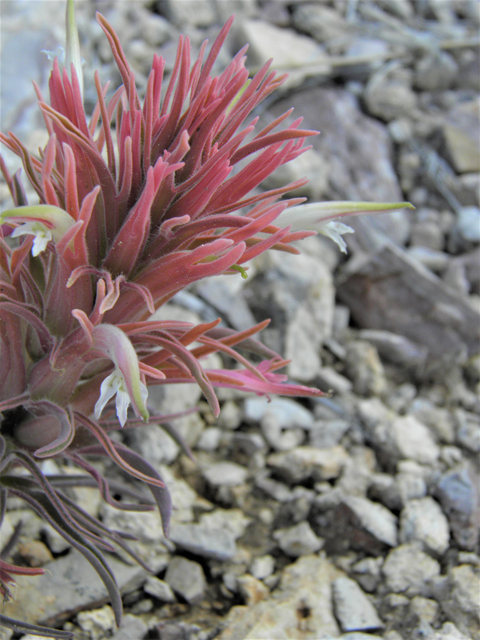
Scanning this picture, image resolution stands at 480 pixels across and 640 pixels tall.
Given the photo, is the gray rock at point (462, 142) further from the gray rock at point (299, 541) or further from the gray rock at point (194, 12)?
the gray rock at point (299, 541)

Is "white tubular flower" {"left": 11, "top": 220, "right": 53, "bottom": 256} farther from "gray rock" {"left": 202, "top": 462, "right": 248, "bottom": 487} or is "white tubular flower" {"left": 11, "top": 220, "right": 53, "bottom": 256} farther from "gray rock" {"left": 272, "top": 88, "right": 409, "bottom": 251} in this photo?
"gray rock" {"left": 272, "top": 88, "right": 409, "bottom": 251}

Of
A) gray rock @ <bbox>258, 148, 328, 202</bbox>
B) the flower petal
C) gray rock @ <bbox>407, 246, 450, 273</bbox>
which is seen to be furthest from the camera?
gray rock @ <bbox>407, 246, 450, 273</bbox>

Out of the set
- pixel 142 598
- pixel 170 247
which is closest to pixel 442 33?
pixel 170 247

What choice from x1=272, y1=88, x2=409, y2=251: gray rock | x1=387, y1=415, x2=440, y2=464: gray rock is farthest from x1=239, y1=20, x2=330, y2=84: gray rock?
x1=387, y1=415, x2=440, y2=464: gray rock

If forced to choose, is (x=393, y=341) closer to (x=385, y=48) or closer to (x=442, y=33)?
(x=385, y=48)

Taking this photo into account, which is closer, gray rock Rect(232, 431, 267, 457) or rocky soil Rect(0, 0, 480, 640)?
rocky soil Rect(0, 0, 480, 640)

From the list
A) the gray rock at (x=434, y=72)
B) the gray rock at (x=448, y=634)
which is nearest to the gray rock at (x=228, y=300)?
the gray rock at (x=448, y=634)

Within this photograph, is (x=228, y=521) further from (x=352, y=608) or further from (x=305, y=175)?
(x=305, y=175)
